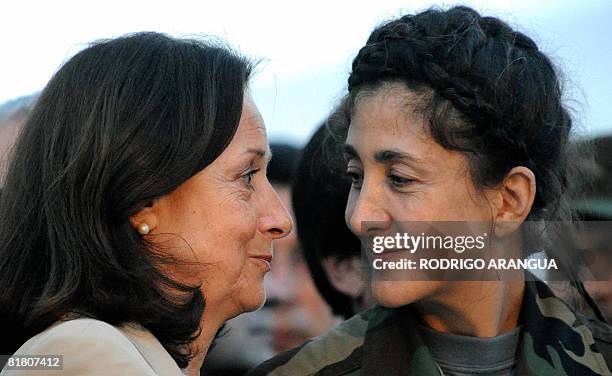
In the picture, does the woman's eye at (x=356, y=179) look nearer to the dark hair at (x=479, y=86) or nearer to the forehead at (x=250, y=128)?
the dark hair at (x=479, y=86)

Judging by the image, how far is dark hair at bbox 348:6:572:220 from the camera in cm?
317

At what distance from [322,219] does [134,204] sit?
4.93 feet

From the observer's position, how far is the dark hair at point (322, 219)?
411 centimetres

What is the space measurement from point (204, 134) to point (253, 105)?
291 mm

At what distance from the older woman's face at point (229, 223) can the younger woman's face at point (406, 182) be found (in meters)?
0.28

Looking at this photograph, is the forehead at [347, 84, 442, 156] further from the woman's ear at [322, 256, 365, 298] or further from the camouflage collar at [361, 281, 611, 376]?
the woman's ear at [322, 256, 365, 298]

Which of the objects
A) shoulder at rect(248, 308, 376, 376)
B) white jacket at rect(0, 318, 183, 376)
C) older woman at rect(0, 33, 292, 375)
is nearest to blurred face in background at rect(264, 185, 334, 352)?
shoulder at rect(248, 308, 376, 376)

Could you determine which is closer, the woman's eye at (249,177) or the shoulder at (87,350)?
the shoulder at (87,350)

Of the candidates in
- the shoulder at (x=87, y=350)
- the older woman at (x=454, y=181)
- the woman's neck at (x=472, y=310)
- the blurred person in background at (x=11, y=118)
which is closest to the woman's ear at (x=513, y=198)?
the older woman at (x=454, y=181)

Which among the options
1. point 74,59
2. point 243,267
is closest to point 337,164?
point 243,267

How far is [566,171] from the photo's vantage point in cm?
347

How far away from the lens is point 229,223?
9.48 ft

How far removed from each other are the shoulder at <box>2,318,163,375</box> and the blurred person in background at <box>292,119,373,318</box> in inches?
67.9

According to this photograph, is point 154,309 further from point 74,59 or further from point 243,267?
point 74,59
